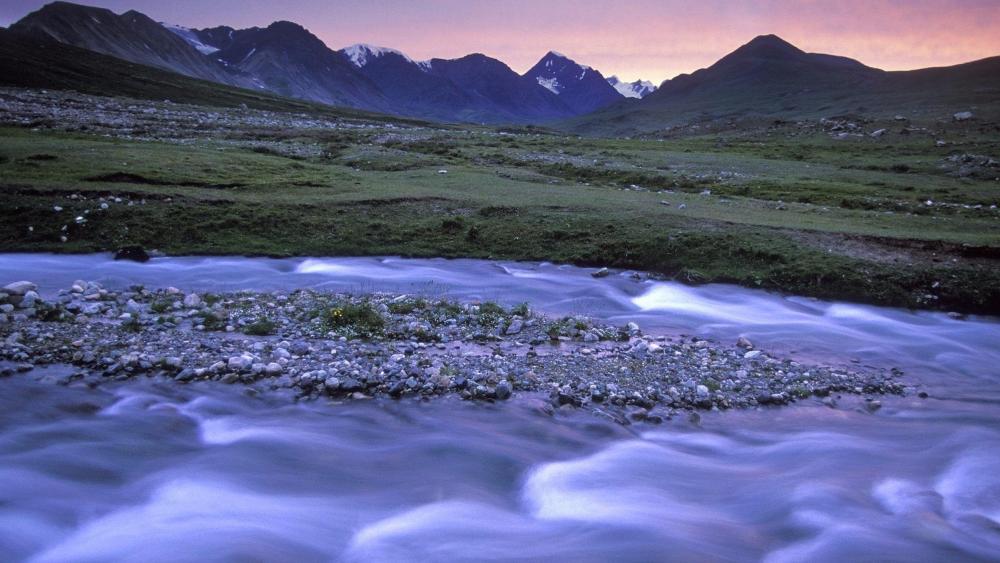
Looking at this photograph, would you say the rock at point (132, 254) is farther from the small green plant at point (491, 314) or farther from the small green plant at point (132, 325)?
the small green plant at point (491, 314)

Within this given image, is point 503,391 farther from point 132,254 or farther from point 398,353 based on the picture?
point 132,254

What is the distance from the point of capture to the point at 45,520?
292 inches

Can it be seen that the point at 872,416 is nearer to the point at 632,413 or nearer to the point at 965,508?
the point at 965,508

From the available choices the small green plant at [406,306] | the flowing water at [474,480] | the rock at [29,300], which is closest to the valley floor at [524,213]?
the rock at [29,300]

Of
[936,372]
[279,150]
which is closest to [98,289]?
[936,372]

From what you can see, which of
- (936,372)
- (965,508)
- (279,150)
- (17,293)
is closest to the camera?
(965,508)

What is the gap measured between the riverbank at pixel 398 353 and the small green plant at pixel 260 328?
29 mm

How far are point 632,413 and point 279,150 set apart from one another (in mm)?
38126

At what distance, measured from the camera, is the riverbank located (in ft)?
34.6

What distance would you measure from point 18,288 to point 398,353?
8970mm

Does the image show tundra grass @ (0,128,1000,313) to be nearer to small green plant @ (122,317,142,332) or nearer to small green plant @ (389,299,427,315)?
small green plant @ (389,299,427,315)

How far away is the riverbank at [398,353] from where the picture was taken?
1053 cm

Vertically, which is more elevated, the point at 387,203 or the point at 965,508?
the point at 387,203

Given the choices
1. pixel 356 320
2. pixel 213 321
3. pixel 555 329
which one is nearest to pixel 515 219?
pixel 555 329
